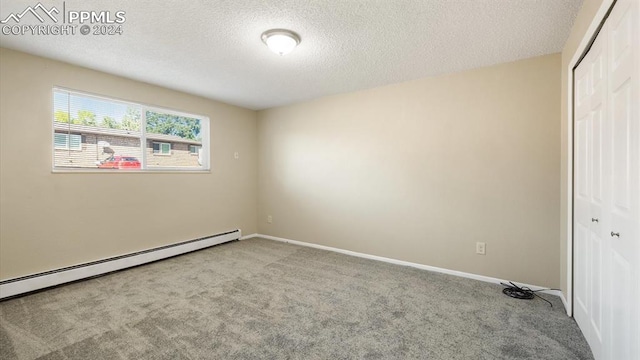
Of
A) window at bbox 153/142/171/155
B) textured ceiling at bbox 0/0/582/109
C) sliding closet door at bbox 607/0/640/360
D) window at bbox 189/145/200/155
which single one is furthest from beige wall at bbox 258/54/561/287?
window at bbox 153/142/171/155

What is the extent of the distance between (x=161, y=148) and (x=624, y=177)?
14.8ft

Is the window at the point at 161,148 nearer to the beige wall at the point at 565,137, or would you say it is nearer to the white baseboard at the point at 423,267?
the white baseboard at the point at 423,267

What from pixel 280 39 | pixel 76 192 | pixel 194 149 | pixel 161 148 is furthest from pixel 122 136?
pixel 280 39

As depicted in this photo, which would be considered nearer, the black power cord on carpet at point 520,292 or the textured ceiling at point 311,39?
the textured ceiling at point 311,39

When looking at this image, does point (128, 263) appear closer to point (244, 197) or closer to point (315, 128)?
point (244, 197)

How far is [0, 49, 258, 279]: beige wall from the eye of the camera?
252 cm

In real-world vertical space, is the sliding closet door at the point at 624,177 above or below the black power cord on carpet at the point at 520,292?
above

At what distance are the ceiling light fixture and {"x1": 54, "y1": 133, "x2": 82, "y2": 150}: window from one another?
2.44 metres

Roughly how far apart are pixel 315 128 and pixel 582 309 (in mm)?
3505

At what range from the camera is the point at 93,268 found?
2963 mm

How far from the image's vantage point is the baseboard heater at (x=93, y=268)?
250cm

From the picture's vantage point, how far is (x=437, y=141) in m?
3.18

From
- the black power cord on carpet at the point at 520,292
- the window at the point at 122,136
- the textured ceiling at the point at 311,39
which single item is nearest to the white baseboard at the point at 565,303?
the black power cord on carpet at the point at 520,292

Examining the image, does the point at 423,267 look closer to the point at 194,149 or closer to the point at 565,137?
the point at 565,137
